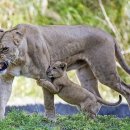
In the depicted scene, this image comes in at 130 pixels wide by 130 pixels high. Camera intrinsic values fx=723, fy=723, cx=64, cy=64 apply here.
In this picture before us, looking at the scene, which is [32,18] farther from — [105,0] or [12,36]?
[12,36]

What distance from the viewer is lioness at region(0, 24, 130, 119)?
338 inches

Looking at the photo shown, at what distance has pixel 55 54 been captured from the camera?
29.9ft

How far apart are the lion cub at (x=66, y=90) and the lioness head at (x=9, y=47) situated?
0.44 m

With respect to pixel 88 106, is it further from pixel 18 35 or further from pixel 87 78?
pixel 18 35

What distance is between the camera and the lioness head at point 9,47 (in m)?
8.47

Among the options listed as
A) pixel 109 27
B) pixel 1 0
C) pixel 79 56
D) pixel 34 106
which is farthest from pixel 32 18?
pixel 79 56

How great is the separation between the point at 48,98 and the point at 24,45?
0.70 metres

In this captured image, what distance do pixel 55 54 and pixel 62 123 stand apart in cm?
92

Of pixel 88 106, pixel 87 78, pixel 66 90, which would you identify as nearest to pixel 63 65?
pixel 66 90

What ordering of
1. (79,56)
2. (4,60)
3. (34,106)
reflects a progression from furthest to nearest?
(34,106) → (79,56) → (4,60)

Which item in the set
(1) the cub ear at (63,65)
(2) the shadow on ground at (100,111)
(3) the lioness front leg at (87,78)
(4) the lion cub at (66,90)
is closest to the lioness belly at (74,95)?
(4) the lion cub at (66,90)

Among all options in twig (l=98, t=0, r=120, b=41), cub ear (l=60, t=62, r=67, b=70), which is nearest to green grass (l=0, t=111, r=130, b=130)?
cub ear (l=60, t=62, r=67, b=70)

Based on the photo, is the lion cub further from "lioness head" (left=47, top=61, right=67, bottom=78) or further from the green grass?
the green grass

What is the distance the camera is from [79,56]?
933 cm
